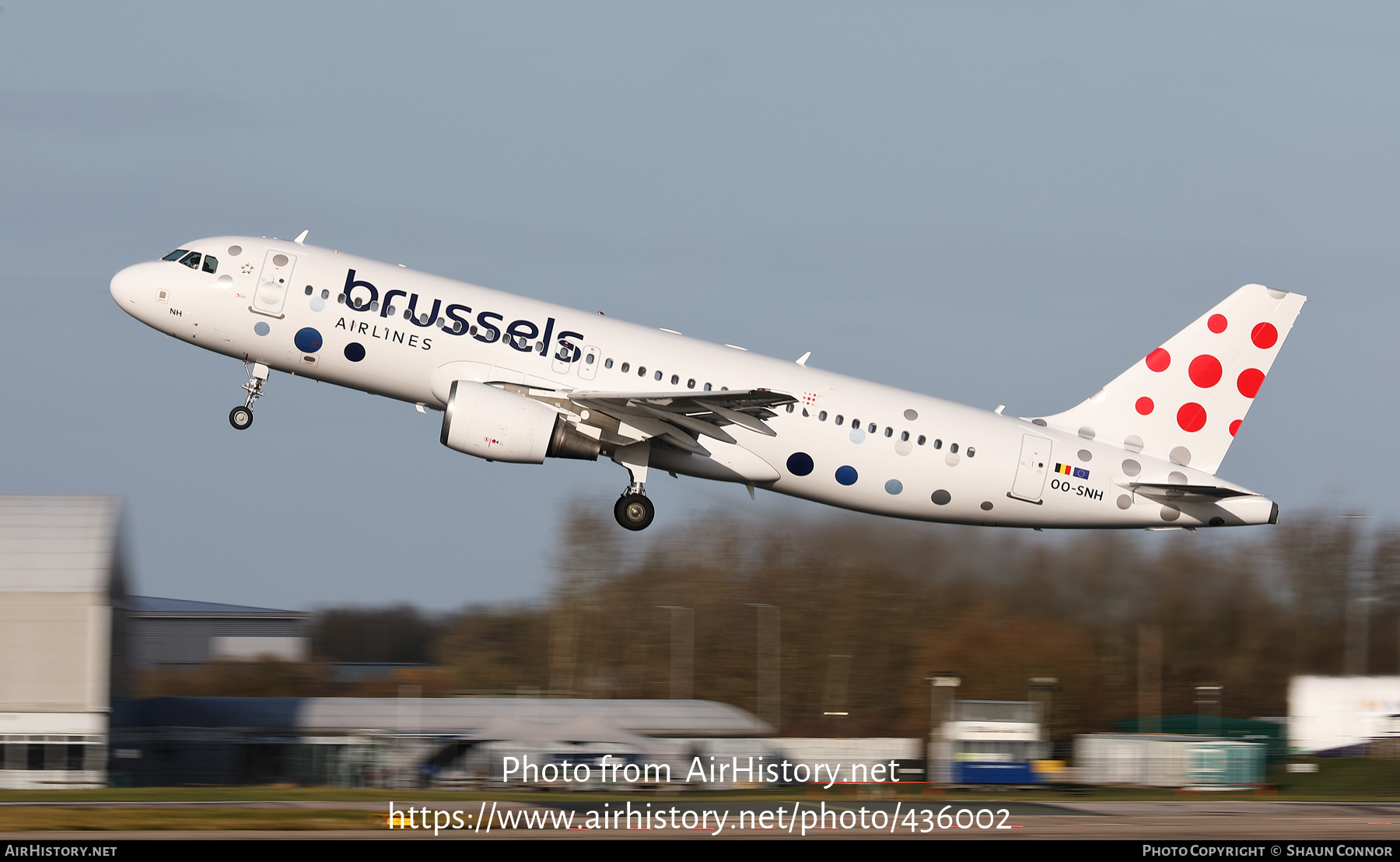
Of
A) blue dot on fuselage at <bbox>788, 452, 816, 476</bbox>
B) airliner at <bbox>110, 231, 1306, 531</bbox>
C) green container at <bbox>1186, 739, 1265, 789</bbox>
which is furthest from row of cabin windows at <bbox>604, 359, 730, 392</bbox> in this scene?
green container at <bbox>1186, 739, 1265, 789</bbox>

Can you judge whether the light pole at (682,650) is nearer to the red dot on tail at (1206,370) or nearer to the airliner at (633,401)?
the airliner at (633,401)

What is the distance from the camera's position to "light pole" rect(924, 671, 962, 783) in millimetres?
51500

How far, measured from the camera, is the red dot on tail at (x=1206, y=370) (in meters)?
40.3

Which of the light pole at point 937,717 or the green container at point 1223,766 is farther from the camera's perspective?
the light pole at point 937,717

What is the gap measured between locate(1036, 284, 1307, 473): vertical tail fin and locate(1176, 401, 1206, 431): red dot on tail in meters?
0.02

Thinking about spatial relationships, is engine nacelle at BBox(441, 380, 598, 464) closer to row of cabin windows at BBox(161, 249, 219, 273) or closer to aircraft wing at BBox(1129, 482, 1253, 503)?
row of cabin windows at BBox(161, 249, 219, 273)

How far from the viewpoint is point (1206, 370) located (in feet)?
133

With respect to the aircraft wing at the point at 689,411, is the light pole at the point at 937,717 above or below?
below

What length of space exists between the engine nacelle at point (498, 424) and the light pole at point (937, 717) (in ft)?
68.4

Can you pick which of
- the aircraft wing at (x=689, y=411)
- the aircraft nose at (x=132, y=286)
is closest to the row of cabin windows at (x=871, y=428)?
the aircraft wing at (x=689, y=411)

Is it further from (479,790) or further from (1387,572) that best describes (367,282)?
(1387,572)

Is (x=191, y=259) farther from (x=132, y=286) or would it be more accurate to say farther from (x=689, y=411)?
(x=689, y=411)

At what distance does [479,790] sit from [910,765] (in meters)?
17.4

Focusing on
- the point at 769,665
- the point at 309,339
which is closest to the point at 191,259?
the point at 309,339
